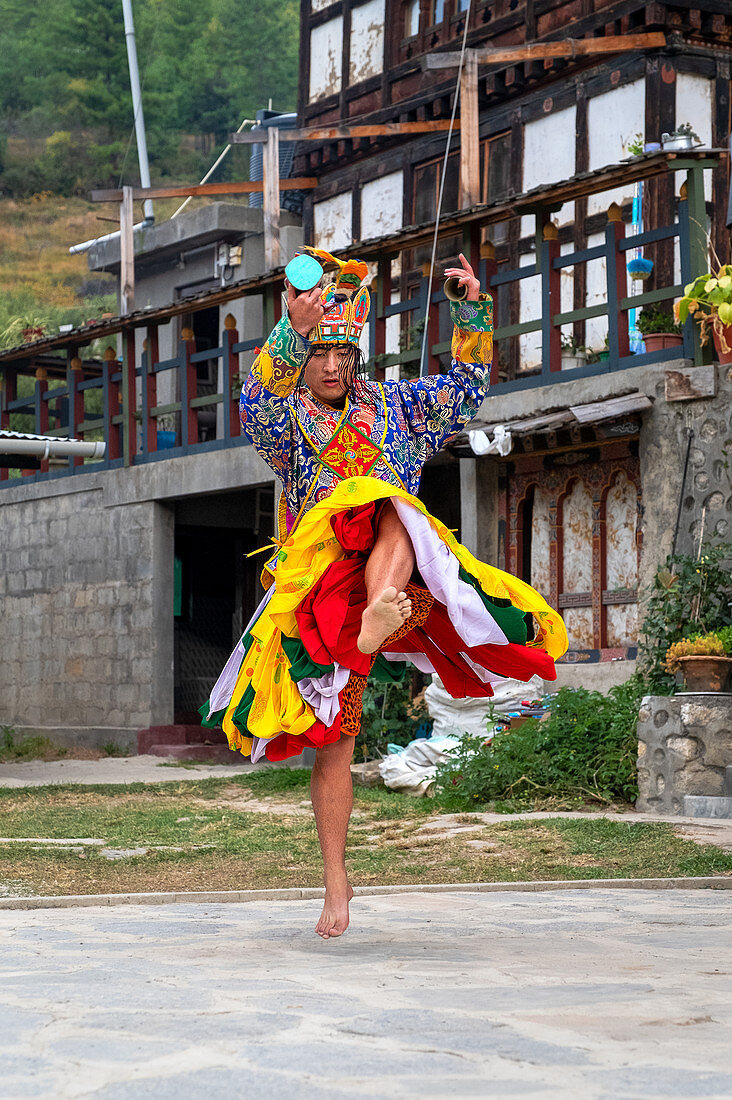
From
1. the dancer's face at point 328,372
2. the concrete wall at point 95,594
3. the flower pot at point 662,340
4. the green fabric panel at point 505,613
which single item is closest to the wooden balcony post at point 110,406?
the concrete wall at point 95,594

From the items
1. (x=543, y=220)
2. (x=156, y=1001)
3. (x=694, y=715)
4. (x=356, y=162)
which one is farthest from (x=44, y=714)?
(x=156, y=1001)

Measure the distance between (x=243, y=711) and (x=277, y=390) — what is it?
3.49 ft

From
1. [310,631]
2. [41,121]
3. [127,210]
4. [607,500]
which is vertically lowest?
[310,631]

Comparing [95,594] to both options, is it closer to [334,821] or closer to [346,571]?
[346,571]

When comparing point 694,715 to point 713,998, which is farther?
point 694,715

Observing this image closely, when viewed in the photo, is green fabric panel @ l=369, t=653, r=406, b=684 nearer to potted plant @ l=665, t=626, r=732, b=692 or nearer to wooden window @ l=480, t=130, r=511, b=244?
potted plant @ l=665, t=626, r=732, b=692

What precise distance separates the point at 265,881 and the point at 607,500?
22.1 ft

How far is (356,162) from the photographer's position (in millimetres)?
17844

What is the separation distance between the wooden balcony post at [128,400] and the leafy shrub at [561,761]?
7957 millimetres

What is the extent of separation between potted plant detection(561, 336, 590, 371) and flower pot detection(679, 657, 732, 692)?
16.1 feet

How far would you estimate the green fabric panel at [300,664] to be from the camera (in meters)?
4.51

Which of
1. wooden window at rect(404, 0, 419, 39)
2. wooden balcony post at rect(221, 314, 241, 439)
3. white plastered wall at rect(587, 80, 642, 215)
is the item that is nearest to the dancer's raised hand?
white plastered wall at rect(587, 80, 642, 215)

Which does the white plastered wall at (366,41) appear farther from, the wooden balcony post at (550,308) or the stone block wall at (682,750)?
the stone block wall at (682,750)

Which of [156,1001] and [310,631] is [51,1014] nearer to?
[156,1001]
